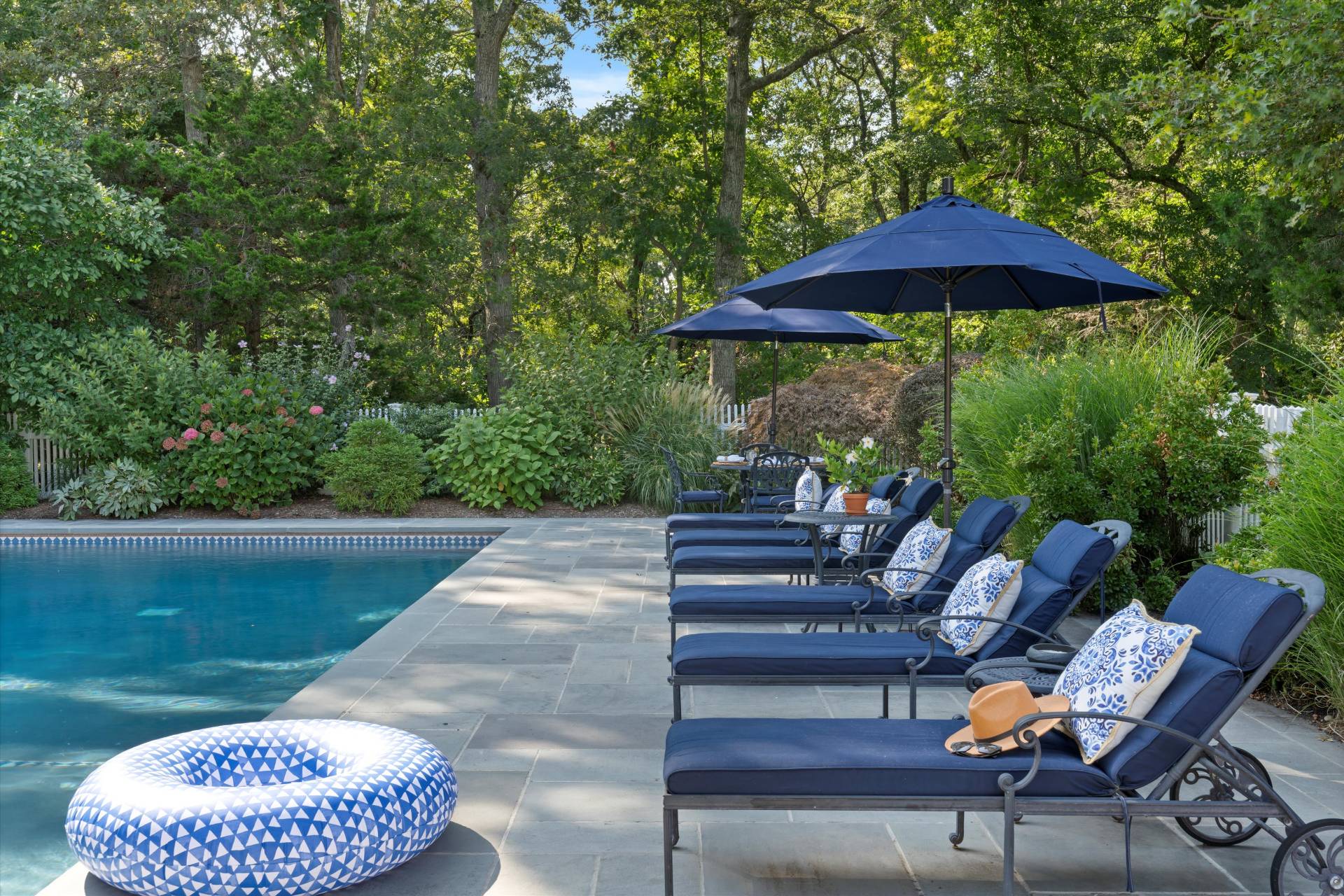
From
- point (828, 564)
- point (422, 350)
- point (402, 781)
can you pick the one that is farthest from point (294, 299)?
point (402, 781)

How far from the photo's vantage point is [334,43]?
61.8 ft

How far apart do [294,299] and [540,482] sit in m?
6.15

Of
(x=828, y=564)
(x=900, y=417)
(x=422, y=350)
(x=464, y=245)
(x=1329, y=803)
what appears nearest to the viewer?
(x=1329, y=803)

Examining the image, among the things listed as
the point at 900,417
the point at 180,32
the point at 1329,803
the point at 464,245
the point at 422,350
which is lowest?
the point at 1329,803

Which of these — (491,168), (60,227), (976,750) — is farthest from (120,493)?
(976,750)

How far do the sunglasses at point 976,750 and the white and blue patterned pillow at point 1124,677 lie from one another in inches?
10.3

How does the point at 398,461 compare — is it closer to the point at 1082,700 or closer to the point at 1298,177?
the point at 1298,177

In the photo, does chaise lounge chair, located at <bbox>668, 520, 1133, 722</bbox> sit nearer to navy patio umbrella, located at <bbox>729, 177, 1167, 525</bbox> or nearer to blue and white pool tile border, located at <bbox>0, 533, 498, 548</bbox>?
navy patio umbrella, located at <bbox>729, 177, 1167, 525</bbox>

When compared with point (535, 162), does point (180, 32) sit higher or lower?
higher

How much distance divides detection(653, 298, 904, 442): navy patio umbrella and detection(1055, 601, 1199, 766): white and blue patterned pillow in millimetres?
5875

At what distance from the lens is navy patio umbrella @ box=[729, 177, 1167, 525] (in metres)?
4.47

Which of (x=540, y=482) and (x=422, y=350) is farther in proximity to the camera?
(x=422, y=350)

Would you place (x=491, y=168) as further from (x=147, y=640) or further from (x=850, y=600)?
(x=850, y=600)

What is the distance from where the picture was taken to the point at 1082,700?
3021mm
